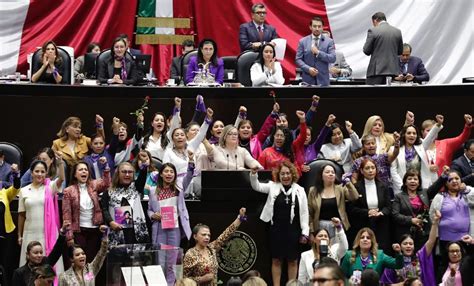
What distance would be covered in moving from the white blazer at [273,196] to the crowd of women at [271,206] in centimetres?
1

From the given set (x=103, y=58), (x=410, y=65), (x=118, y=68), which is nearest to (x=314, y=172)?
(x=118, y=68)

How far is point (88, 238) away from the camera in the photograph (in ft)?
43.0

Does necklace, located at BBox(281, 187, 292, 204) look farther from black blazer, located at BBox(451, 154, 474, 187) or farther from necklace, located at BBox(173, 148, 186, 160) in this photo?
black blazer, located at BBox(451, 154, 474, 187)

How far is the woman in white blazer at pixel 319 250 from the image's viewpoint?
40.9 feet

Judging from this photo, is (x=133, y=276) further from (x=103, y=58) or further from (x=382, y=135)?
(x=103, y=58)

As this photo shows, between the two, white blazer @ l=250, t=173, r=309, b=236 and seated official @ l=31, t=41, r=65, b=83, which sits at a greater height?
seated official @ l=31, t=41, r=65, b=83

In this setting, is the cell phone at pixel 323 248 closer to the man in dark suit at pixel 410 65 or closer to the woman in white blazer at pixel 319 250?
the woman in white blazer at pixel 319 250

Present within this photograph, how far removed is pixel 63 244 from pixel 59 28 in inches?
286

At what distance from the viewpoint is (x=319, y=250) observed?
12.4 meters

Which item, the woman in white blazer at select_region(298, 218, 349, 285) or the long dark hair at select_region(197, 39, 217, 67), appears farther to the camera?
the long dark hair at select_region(197, 39, 217, 67)

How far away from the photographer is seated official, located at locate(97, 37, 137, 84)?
1550cm

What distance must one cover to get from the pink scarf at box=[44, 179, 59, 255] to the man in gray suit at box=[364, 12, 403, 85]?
4621mm

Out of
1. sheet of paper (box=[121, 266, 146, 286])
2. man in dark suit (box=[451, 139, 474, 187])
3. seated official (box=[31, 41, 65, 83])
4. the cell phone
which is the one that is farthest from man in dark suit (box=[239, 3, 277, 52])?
sheet of paper (box=[121, 266, 146, 286])

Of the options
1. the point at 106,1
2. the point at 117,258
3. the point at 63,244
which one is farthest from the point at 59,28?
the point at 117,258
